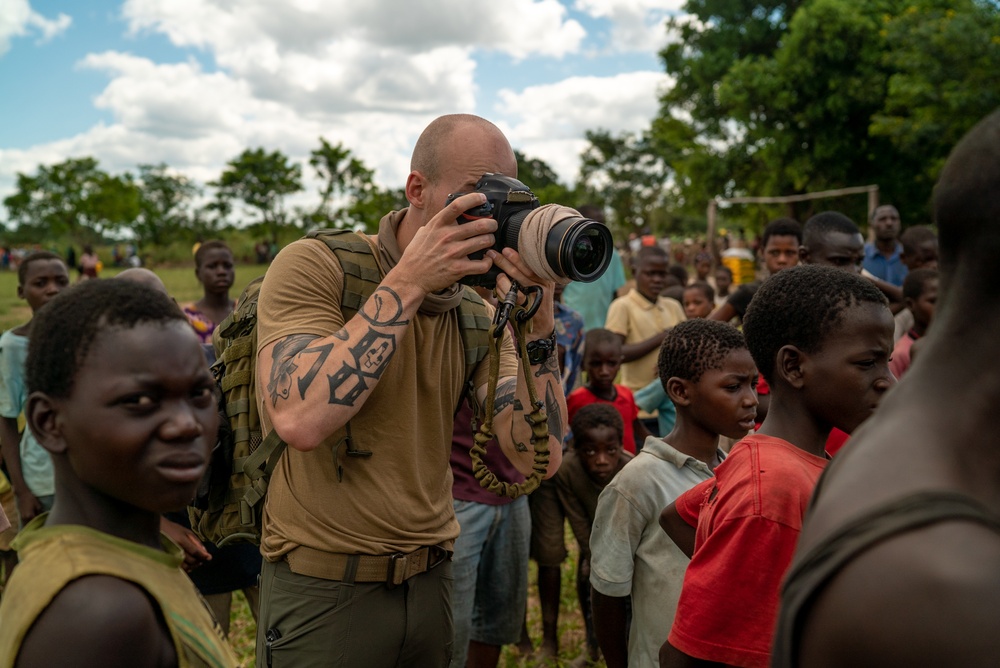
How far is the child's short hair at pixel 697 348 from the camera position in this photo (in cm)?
287

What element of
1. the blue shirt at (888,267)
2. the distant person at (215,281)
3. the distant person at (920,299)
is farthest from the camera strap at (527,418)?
the blue shirt at (888,267)

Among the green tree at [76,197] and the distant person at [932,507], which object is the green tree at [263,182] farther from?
the distant person at [932,507]

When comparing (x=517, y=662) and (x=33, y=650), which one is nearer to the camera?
(x=33, y=650)

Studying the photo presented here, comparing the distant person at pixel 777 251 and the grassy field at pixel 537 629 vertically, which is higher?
the distant person at pixel 777 251

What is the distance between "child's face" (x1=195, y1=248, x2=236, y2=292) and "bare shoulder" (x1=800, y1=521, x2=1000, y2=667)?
185 inches

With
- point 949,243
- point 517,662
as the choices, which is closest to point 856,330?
point 949,243

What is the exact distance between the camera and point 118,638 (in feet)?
3.95

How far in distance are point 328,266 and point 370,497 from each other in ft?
2.03

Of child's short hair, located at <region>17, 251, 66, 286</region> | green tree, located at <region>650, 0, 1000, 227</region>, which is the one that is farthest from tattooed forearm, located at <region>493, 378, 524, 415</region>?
green tree, located at <region>650, 0, 1000, 227</region>

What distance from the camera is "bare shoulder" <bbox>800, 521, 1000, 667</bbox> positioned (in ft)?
2.68

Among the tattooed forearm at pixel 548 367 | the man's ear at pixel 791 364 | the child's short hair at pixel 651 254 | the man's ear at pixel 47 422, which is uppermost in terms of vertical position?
the man's ear at pixel 47 422

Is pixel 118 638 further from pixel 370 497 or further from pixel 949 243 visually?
pixel 949 243

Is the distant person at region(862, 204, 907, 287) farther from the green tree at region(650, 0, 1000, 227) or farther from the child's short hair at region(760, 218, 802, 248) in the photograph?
the green tree at region(650, 0, 1000, 227)

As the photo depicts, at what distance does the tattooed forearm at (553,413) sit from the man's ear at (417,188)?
656 mm
